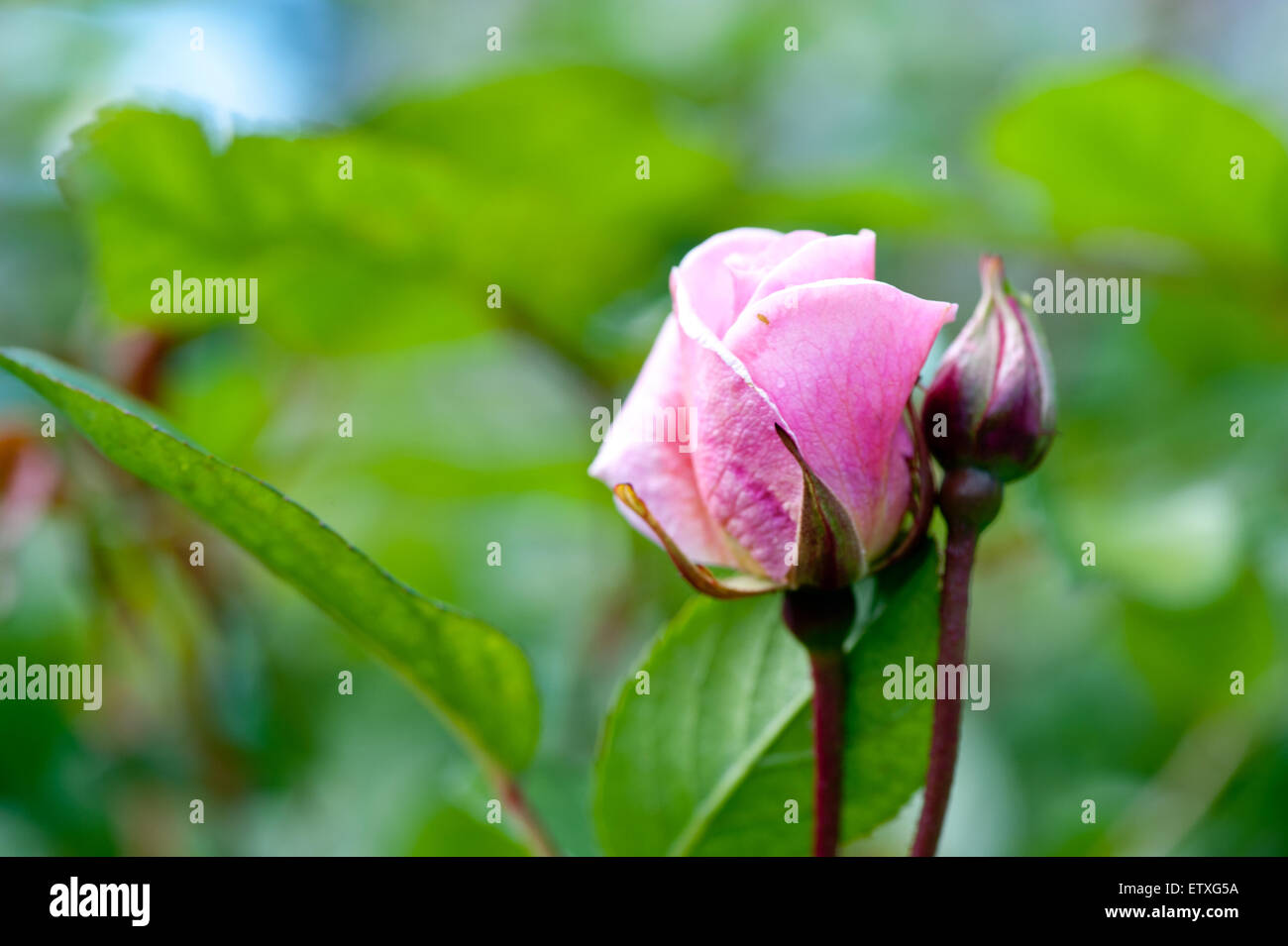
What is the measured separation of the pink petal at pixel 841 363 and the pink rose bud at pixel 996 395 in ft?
0.08

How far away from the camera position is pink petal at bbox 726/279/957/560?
1.17ft

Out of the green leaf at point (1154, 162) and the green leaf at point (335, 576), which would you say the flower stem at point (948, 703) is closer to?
the green leaf at point (335, 576)

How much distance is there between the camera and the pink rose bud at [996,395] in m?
0.38

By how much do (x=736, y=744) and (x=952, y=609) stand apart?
136 mm

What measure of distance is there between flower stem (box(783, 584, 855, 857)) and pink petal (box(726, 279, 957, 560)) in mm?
31
